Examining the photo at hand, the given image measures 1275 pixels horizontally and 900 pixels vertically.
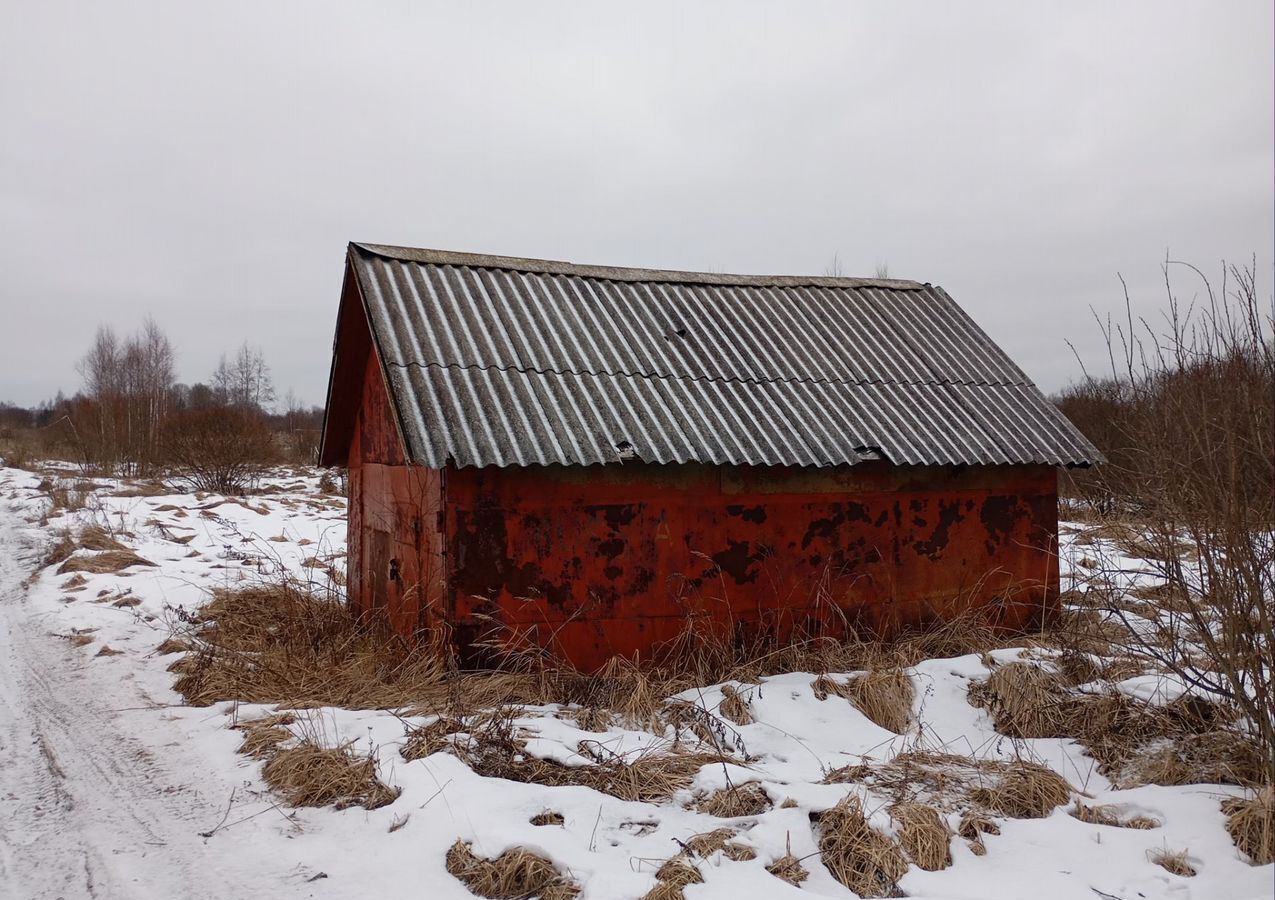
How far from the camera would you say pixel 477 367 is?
6.55 metres

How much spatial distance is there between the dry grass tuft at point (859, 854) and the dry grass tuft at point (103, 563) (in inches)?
377

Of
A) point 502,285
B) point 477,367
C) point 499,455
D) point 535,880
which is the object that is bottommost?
point 535,880

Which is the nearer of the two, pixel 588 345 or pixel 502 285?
pixel 588 345

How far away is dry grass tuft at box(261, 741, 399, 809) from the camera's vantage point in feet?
13.9

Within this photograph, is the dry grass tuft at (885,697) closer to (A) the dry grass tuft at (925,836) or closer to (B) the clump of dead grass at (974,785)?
(B) the clump of dead grass at (974,785)

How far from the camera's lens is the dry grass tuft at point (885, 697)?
18.5 ft

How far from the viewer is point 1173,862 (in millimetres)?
3656

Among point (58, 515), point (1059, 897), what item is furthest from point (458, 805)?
point (58, 515)

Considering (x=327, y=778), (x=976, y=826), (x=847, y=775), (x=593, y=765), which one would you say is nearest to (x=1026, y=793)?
(x=976, y=826)

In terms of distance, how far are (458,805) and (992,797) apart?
2.73 metres

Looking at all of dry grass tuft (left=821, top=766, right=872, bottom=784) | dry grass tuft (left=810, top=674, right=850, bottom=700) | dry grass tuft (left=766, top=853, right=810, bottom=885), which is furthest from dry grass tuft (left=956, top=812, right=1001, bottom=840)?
dry grass tuft (left=810, top=674, right=850, bottom=700)

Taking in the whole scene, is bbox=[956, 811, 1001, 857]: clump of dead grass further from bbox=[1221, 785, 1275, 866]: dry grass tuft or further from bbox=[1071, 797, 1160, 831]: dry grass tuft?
bbox=[1221, 785, 1275, 866]: dry grass tuft

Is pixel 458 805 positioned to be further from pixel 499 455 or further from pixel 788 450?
pixel 788 450

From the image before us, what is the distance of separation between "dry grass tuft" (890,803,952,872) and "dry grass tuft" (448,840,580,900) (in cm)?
155
